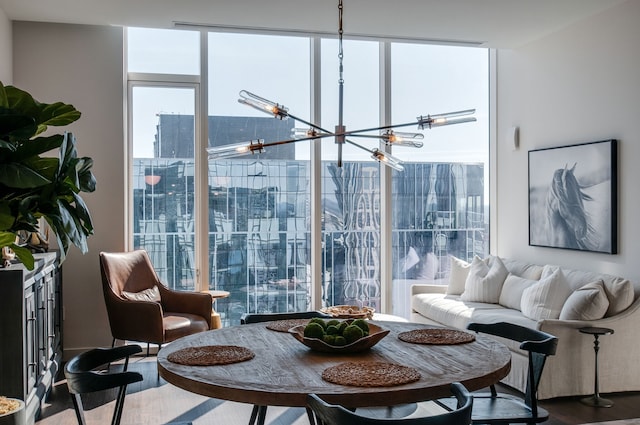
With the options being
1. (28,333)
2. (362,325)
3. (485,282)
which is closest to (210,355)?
(362,325)

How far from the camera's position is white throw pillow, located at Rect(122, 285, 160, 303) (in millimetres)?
5324

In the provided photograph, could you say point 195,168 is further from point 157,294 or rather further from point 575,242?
point 575,242

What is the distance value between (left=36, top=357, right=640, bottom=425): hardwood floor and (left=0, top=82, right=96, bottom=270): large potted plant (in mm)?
2326

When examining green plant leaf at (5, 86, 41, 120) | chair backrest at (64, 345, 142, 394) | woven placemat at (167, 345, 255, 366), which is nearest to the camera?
green plant leaf at (5, 86, 41, 120)

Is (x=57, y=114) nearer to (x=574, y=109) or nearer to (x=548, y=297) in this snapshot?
(x=548, y=297)

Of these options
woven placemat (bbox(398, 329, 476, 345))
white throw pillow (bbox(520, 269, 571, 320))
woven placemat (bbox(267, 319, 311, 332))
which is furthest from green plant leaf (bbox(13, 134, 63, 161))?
white throw pillow (bbox(520, 269, 571, 320))

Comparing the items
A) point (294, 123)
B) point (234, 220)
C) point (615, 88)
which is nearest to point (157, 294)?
point (234, 220)

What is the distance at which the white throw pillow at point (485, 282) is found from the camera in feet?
19.4

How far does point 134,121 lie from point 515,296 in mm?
3740

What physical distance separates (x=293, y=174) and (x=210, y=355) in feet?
12.5

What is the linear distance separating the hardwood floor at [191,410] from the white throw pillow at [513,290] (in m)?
1.18

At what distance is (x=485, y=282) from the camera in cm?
595

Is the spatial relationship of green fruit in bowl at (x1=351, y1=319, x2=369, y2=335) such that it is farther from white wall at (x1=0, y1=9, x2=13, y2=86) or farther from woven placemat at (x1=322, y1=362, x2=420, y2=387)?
white wall at (x1=0, y1=9, x2=13, y2=86)

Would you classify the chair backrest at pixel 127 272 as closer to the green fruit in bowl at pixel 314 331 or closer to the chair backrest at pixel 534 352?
the green fruit in bowl at pixel 314 331
